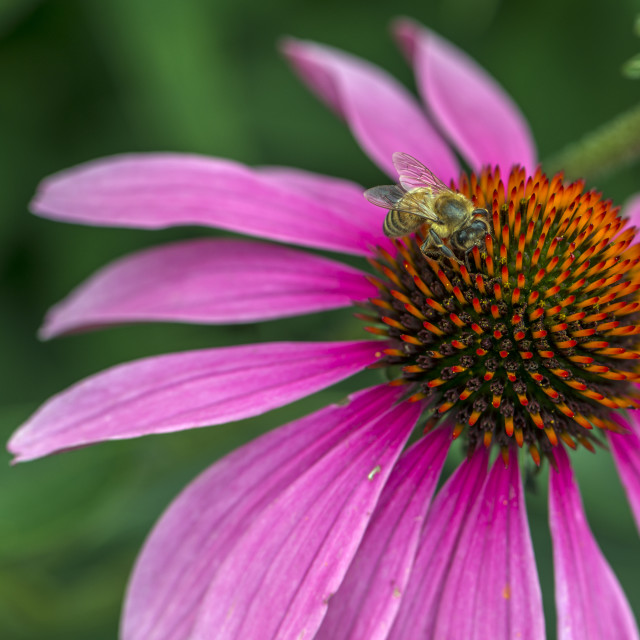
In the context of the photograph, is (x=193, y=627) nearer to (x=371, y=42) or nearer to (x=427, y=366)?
(x=427, y=366)

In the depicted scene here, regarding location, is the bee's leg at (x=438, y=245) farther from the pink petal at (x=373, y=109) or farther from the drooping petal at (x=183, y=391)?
the pink petal at (x=373, y=109)

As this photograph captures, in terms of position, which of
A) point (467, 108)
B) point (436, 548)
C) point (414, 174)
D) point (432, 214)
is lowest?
point (436, 548)


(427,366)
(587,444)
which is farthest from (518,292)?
(587,444)

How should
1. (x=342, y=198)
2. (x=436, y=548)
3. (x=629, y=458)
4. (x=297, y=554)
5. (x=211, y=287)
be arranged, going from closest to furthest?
(x=297, y=554) < (x=436, y=548) < (x=629, y=458) < (x=211, y=287) < (x=342, y=198)

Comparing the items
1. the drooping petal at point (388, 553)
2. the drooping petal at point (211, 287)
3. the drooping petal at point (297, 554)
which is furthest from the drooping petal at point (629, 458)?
the drooping petal at point (211, 287)

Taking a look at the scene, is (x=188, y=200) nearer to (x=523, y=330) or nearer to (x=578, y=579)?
(x=523, y=330)

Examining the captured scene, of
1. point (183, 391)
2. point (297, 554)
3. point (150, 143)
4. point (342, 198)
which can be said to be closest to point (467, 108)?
point (342, 198)
